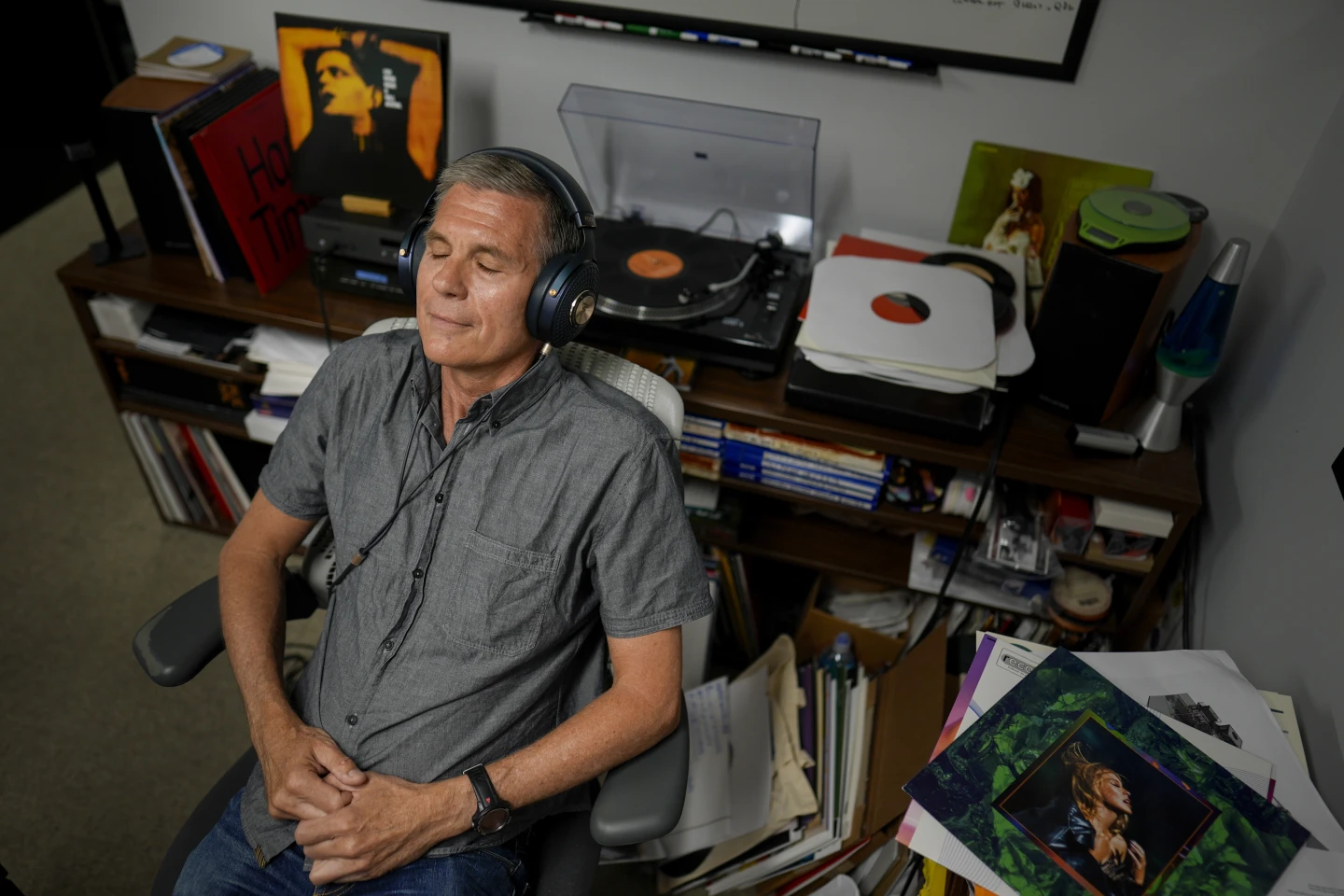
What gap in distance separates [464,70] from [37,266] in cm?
199

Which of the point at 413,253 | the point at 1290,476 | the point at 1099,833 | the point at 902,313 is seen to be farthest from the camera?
the point at 902,313

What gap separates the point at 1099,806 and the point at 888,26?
124 centimetres

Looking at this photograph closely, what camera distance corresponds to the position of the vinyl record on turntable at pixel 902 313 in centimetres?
146

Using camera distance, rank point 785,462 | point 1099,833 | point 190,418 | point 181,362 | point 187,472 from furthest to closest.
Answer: point 187,472, point 190,418, point 181,362, point 785,462, point 1099,833

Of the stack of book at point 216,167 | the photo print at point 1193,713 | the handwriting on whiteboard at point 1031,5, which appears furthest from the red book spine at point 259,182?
the photo print at point 1193,713

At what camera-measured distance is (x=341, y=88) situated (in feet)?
5.56

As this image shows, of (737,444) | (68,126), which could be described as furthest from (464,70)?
(737,444)

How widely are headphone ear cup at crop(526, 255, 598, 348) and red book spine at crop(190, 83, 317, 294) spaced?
902 millimetres

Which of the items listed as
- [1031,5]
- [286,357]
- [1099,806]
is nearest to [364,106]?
[286,357]

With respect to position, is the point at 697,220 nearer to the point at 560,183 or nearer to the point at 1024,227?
the point at 1024,227

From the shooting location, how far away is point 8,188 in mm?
3242

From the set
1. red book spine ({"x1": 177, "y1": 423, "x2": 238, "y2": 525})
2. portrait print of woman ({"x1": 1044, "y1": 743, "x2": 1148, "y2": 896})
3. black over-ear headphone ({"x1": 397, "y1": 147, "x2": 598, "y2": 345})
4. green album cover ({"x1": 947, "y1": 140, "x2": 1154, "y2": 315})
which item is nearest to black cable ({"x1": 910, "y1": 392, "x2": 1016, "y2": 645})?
green album cover ({"x1": 947, "y1": 140, "x2": 1154, "y2": 315})

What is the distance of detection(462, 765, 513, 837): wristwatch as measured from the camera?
→ 110 cm

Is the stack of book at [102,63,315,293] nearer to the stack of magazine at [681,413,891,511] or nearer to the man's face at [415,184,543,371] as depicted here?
the man's face at [415,184,543,371]
